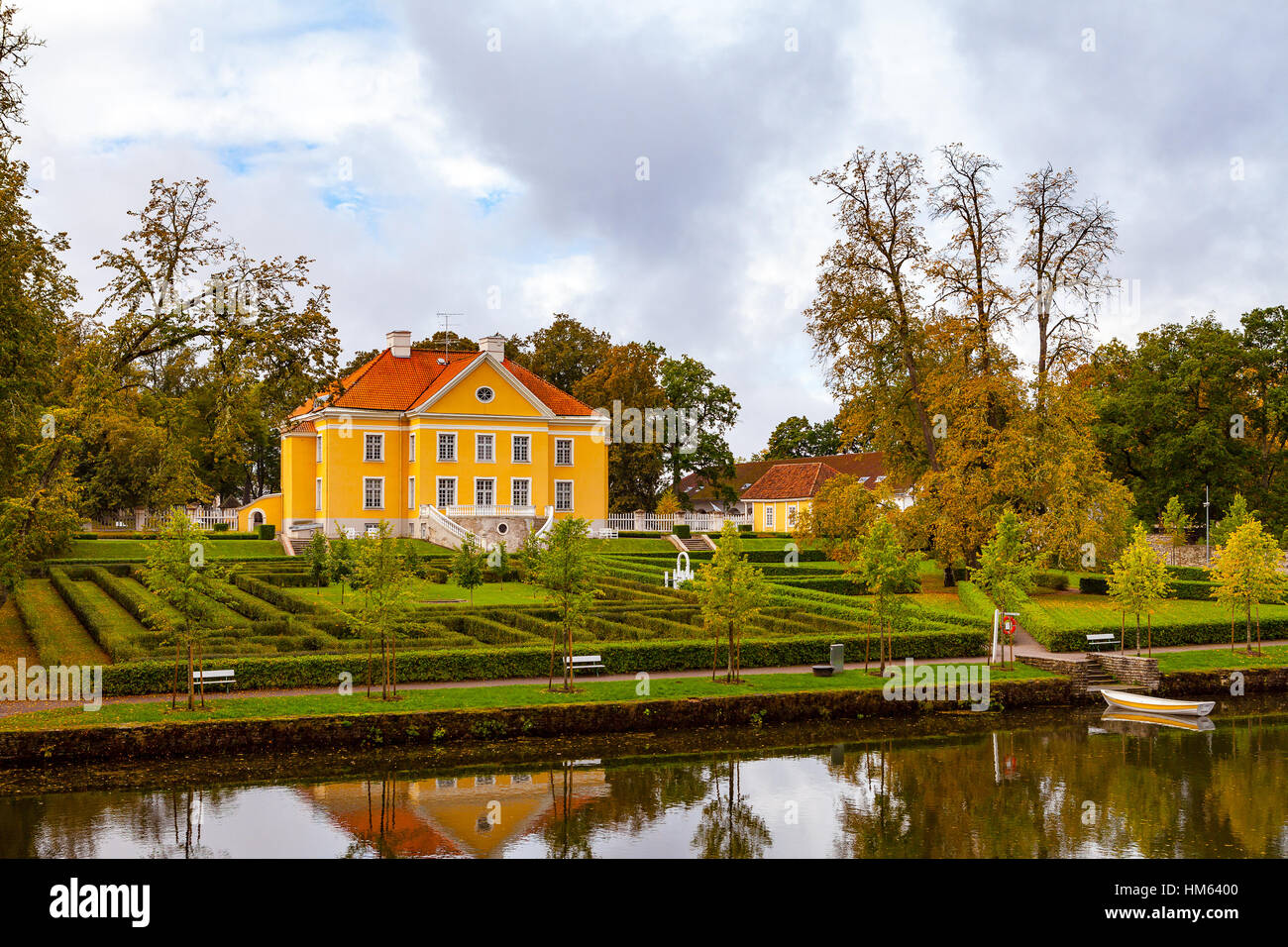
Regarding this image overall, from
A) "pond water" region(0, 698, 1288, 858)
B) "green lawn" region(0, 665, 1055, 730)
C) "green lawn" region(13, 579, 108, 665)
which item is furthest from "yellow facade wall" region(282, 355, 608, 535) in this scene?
"pond water" region(0, 698, 1288, 858)

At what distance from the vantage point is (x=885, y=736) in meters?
21.1

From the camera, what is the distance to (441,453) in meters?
53.8

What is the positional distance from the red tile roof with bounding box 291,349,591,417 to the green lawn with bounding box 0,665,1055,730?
3374 centimetres

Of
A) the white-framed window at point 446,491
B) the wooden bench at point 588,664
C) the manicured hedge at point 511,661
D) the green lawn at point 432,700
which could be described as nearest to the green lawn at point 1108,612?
the manicured hedge at point 511,661

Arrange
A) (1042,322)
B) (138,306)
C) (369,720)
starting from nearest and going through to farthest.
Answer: (369,720), (138,306), (1042,322)

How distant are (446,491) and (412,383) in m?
6.61

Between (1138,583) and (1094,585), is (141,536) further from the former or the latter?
(1138,583)

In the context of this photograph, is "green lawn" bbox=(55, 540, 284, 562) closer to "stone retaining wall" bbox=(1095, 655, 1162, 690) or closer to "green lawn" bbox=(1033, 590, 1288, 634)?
"green lawn" bbox=(1033, 590, 1288, 634)

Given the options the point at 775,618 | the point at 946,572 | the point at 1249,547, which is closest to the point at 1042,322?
the point at 946,572

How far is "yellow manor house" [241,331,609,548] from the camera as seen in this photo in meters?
53.1

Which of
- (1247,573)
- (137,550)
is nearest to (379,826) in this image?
(1247,573)
